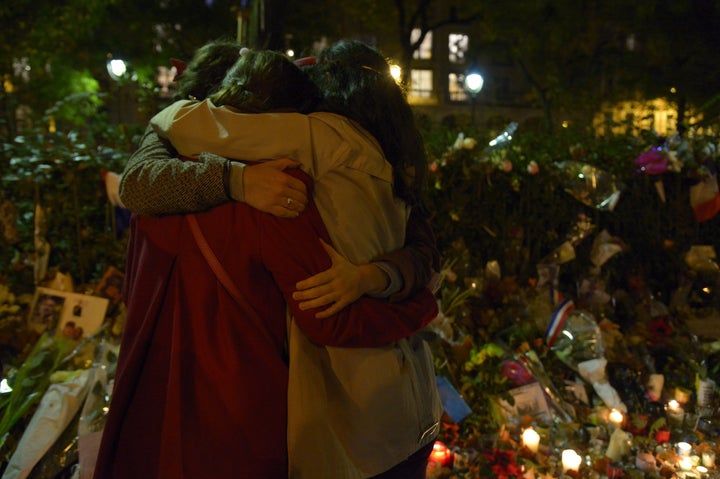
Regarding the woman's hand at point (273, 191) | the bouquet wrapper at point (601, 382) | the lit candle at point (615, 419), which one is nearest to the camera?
the woman's hand at point (273, 191)

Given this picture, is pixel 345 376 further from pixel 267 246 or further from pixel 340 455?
pixel 267 246

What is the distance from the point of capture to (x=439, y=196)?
15.5 ft

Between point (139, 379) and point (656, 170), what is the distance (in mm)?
4649

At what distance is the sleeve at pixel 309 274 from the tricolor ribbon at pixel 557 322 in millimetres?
2794

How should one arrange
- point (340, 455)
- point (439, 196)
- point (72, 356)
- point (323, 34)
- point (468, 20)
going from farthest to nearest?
point (468, 20)
point (323, 34)
point (439, 196)
point (72, 356)
point (340, 455)

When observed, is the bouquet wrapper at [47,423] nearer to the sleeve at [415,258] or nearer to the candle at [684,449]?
the sleeve at [415,258]

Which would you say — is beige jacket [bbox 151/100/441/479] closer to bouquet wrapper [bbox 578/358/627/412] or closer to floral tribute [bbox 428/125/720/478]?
floral tribute [bbox 428/125/720/478]

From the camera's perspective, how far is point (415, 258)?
1606 millimetres

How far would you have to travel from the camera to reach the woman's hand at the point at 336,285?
4.40ft

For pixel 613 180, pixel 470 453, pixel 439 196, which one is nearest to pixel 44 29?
pixel 439 196

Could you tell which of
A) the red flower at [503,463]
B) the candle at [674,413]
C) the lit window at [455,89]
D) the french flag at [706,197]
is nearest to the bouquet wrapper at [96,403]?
the red flower at [503,463]

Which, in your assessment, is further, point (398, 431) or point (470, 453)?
point (470, 453)

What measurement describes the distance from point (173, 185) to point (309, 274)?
1.20 feet

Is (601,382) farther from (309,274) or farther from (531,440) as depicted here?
(309,274)
